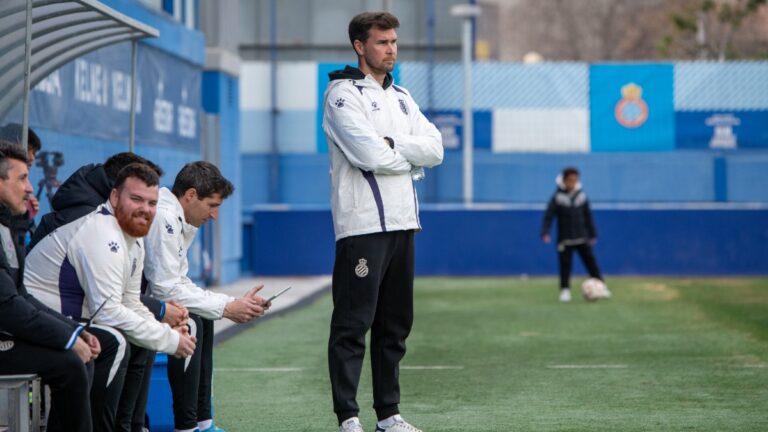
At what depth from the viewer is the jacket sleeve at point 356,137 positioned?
21.0 ft

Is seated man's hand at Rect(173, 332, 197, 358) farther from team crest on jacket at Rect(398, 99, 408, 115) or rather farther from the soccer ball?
the soccer ball

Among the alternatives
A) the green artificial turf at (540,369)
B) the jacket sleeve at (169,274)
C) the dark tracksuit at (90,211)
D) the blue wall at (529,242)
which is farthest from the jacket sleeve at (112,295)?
the blue wall at (529,242)

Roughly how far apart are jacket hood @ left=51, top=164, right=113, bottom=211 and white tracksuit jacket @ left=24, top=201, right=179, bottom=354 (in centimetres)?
56

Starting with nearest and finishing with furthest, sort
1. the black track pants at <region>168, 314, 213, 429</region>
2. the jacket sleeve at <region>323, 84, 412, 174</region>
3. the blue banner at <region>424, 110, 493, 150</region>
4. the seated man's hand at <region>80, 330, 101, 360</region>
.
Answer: the seated man's hand at <region>80, 330, 101, 360</region>
the jacket sleeve at <region>323, 84, 412, 174</region>
the black track pants at <region>168, 314, 213, 429</region>
the blue banner at <region>424, 110, 493, 150</region>

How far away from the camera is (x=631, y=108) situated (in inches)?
893

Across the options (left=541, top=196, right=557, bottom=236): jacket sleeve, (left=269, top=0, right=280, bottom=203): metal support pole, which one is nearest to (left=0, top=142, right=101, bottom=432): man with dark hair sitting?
(left=541, top=196, right=557, bottom=236): jacket sleeve

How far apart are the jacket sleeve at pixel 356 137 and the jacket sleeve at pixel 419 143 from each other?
0.04 m

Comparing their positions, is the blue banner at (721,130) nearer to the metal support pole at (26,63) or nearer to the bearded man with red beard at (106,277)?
the metal support pole at (26,63)

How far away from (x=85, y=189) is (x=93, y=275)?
35.0 inches

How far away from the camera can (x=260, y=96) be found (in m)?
24.3

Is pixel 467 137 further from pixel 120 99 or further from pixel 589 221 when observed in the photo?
pixel 120 99

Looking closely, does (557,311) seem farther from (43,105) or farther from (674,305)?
(43,105)

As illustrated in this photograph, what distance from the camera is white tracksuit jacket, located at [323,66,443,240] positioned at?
6.46m

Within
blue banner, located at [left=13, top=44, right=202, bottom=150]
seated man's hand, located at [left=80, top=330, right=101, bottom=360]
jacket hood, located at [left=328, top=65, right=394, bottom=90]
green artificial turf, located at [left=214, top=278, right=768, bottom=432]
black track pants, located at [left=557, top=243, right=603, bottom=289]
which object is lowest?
green artificial turf, located at [left=214, top=278, right=768, bottom=432]
